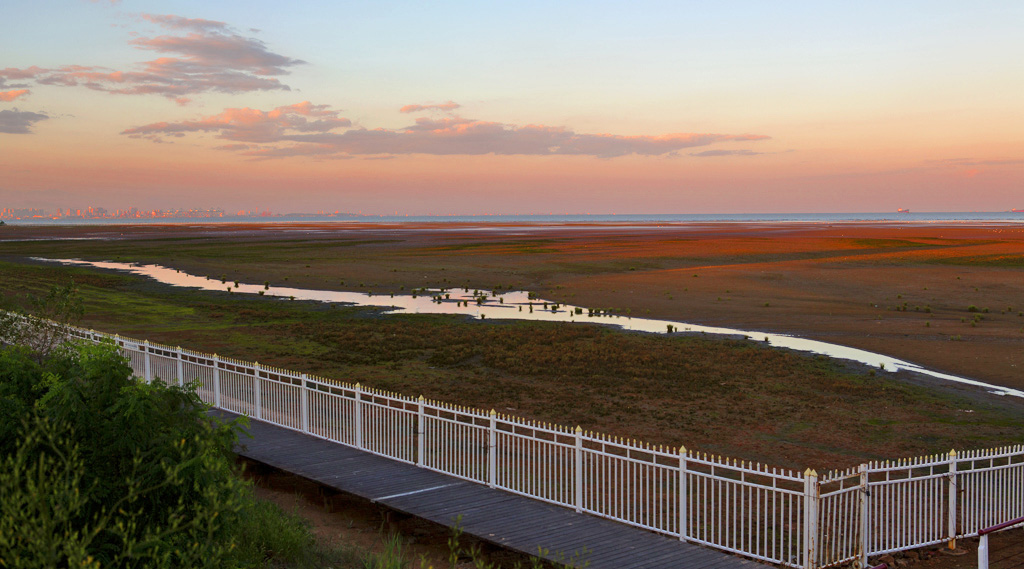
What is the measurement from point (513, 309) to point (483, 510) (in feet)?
92.4

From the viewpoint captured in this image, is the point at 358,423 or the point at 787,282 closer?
the point at 358,423

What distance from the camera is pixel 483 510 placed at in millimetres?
11492

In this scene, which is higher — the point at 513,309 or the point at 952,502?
the point at 952,502

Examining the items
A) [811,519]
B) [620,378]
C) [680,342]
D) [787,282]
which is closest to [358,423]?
[811,519]

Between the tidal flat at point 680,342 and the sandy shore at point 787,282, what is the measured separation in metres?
0.21

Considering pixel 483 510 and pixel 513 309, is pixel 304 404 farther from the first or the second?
pixel 513 309

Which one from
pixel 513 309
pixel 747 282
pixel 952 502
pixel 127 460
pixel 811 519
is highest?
pixel 127 460

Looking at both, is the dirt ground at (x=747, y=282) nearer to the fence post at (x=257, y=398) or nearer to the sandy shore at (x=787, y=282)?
the sandy shore at (x=787, y=282)

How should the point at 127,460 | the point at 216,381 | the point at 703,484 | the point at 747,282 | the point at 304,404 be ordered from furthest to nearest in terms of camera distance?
the point at 747,282 < the point at 216,381 < the point at 304,404 < the point at 703,484 < the point at 127,460

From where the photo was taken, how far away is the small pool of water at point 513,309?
2645 cm

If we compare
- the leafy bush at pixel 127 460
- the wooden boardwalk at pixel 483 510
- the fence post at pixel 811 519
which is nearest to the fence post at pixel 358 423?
the wooden boardwalk at pixel 483 510

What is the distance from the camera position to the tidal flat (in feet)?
58.6

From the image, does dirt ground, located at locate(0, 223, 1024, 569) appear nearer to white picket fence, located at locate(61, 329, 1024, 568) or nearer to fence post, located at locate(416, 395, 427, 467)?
white picket fence, located at locate(61, 329, 1024, 568)

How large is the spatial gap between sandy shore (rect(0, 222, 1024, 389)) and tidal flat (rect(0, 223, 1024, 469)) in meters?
0.21
